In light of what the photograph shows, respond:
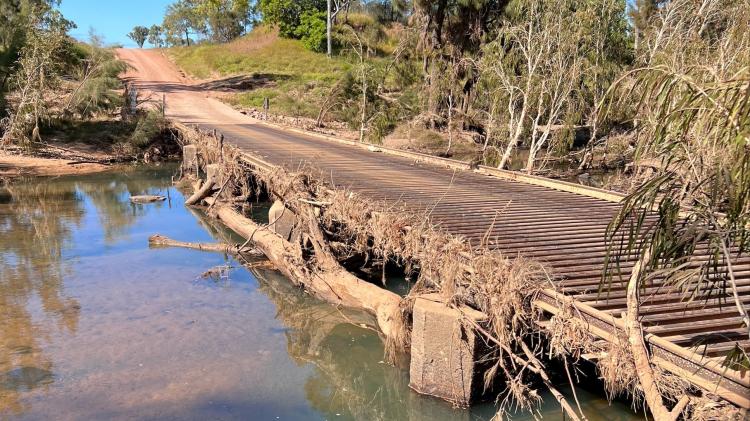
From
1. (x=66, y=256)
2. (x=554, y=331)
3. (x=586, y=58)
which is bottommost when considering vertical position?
(x=66, y=256)

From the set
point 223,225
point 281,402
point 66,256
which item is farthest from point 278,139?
point 281,402

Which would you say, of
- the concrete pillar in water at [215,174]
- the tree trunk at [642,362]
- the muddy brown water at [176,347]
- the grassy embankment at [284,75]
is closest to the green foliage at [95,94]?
the grassy embankment at [284,75]

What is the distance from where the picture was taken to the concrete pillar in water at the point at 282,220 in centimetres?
1062

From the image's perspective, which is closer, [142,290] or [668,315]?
[668,315]

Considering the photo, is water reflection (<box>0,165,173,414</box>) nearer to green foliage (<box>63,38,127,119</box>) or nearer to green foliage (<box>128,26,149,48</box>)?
green foliage (<box>63,38,127,119</box>)

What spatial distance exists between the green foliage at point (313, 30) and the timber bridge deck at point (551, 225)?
34.0 m

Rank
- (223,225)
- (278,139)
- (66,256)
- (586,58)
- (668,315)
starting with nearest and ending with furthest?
(668,315) < (66,256) < (223,225) < (586,58) < (278,139)

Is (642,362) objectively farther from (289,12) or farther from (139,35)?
(139,35)

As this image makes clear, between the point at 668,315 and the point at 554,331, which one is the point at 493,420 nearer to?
the point at 554,331

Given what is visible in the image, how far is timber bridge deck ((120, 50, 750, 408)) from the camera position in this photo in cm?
444

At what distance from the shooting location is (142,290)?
33.0ft

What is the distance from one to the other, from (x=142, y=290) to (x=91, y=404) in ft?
12.6

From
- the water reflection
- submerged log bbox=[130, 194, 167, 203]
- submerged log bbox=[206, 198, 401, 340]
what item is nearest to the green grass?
the water reflection

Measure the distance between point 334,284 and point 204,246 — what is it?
14.3 feet
